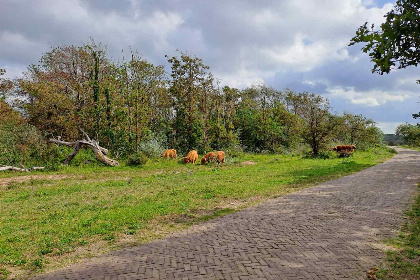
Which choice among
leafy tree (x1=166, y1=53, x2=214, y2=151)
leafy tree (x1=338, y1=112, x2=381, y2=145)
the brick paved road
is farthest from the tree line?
the brick paved road

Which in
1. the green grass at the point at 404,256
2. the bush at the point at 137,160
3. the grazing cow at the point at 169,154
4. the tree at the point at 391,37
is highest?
the tree at the point at 391,37

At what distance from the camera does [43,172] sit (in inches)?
617

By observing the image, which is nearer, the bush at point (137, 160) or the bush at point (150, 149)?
the bush at point (137, 160)

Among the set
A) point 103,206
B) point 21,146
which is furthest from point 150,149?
point 103,206

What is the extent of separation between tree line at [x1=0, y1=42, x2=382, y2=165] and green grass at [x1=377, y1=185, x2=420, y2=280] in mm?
16531

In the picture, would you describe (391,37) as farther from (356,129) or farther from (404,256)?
(356,129)

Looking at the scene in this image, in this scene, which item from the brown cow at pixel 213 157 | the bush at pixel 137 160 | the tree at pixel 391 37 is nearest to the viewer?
the tree at pixel 391 37

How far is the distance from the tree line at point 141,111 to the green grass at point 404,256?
54.2ft

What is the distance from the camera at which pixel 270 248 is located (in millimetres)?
5285

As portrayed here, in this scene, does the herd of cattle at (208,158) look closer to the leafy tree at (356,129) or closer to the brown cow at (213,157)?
the brown cow at (213,157)

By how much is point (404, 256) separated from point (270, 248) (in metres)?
2.36

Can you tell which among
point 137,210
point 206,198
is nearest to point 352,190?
point 206,198

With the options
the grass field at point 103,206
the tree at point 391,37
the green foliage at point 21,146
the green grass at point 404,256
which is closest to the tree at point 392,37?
the tree at point 391,37

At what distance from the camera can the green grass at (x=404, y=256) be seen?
14.1 ft
